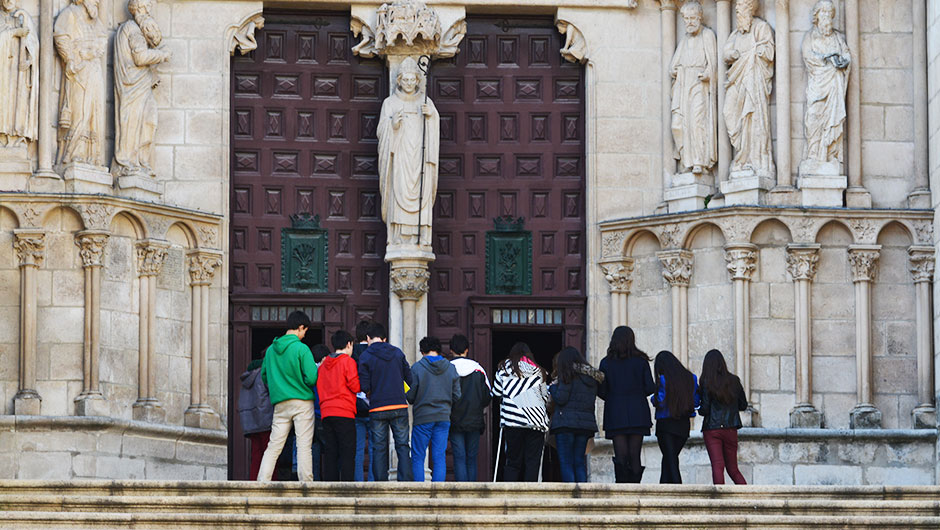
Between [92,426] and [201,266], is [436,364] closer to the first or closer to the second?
[92,426]

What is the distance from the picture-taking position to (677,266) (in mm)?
26625

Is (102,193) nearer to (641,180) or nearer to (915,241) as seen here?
(641,180)

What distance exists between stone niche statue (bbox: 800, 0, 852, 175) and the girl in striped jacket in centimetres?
549

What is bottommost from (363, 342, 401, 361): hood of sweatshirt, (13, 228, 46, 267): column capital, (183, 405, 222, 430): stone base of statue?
(183, 405, 222, 430): stone base of statue

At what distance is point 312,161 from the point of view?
2742cm

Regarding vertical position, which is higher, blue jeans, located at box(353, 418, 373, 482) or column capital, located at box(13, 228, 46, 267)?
column capital, located at box(13, 228, 46, 267)

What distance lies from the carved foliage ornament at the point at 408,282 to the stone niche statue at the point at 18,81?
434cm

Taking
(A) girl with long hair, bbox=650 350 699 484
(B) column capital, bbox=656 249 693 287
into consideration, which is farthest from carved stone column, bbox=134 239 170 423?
(A) girl with long hair, bbox=650 350 699 484

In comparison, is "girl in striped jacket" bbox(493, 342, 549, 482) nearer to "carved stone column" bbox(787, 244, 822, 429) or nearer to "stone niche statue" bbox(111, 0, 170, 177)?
"carved stone column" bbox(787, 244, 822, 429)

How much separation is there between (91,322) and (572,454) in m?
6.06

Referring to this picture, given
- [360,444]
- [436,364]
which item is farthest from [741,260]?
[360,444]

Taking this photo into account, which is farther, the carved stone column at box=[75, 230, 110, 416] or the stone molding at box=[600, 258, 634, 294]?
the stone molding at box=[600, 258, 634, 294]

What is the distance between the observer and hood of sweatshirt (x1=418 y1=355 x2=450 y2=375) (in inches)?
871

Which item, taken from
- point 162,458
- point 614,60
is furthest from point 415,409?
point 614,60
